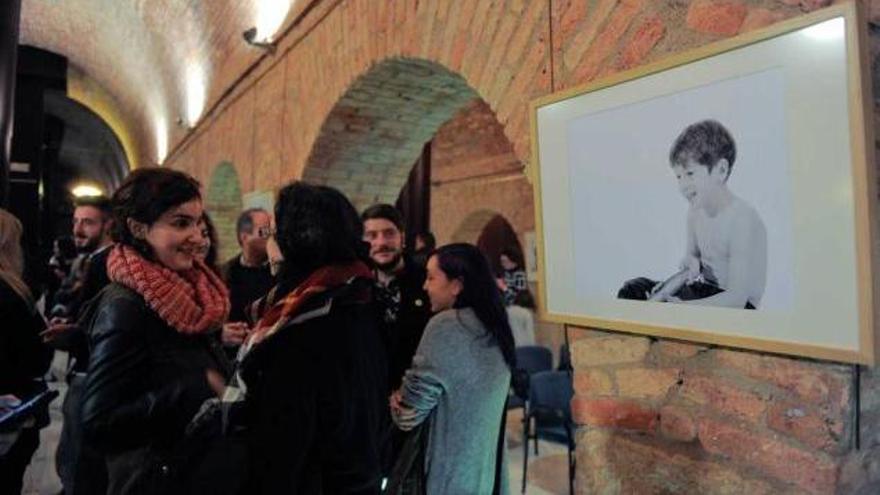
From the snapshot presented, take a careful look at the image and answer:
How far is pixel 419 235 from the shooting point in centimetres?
426

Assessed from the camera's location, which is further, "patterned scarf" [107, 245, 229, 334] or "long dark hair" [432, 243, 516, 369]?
"long dark hair" [432, 243, 516, 369]

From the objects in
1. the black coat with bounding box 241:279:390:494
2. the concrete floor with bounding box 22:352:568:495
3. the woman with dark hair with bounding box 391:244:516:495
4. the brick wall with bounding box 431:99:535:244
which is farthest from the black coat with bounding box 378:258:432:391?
the brick wall with bounding box 431:99:535:244

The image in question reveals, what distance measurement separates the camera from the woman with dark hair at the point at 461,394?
1.89m

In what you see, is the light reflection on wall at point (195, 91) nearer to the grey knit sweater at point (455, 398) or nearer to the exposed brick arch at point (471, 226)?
the exposed brick arch at point (471, 226)

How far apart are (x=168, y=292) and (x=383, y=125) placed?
103 inches

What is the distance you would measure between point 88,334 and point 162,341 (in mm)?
171

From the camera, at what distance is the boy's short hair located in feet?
4.43

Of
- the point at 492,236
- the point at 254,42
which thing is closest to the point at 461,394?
the point at 254,42

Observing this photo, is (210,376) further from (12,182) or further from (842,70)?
(12,182)

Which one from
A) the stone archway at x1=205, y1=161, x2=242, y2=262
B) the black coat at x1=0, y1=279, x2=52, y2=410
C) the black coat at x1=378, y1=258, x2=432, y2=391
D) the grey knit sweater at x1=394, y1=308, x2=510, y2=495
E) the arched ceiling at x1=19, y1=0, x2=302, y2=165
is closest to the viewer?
the grey knit sweater at x1=394, y1=308, x2=510, y2=495

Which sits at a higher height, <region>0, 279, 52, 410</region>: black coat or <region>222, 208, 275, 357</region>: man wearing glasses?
<region>222, 208, 275, 357</region>: man wearing glasses

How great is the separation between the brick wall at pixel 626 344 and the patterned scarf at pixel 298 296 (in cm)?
83

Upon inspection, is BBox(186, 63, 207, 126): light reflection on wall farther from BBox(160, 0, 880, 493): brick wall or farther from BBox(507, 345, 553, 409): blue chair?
BBox(507, 345, 553, 409): blue chair

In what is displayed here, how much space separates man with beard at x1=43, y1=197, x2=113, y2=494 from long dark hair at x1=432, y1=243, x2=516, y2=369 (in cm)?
111
